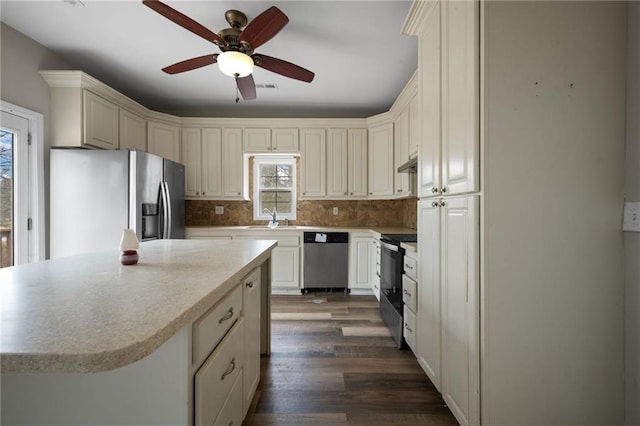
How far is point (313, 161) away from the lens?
4.08m

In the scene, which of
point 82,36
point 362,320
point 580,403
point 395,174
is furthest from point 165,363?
point 395,174

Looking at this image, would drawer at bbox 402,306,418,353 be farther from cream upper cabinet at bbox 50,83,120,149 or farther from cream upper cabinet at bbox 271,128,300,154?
cream upper cabinet at bbox 50,83,120,149

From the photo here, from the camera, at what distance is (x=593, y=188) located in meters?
1.22

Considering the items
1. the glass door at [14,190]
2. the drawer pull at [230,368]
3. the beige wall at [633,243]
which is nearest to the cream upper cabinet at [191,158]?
A: the glass door at [14,190]

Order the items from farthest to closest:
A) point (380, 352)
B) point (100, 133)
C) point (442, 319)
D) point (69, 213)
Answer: point (100, 133), point (69, 213), point (380, 352), point (442, 319)

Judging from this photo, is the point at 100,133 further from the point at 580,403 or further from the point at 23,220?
the point at 580,403

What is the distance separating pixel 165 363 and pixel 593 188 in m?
1.70

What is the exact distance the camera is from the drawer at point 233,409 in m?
1.08

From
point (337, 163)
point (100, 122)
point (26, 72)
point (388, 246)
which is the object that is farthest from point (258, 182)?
point (26, 72)

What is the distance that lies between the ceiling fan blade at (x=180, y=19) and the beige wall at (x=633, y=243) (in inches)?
84.5

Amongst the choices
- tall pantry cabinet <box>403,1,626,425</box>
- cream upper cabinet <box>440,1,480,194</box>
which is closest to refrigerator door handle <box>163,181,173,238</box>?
cream upper cabinet <box>440,1,480,194</box>

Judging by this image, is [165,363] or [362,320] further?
[362,320]

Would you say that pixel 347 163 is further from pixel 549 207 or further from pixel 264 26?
pixel 549 207

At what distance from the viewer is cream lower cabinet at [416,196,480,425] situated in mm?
1293
